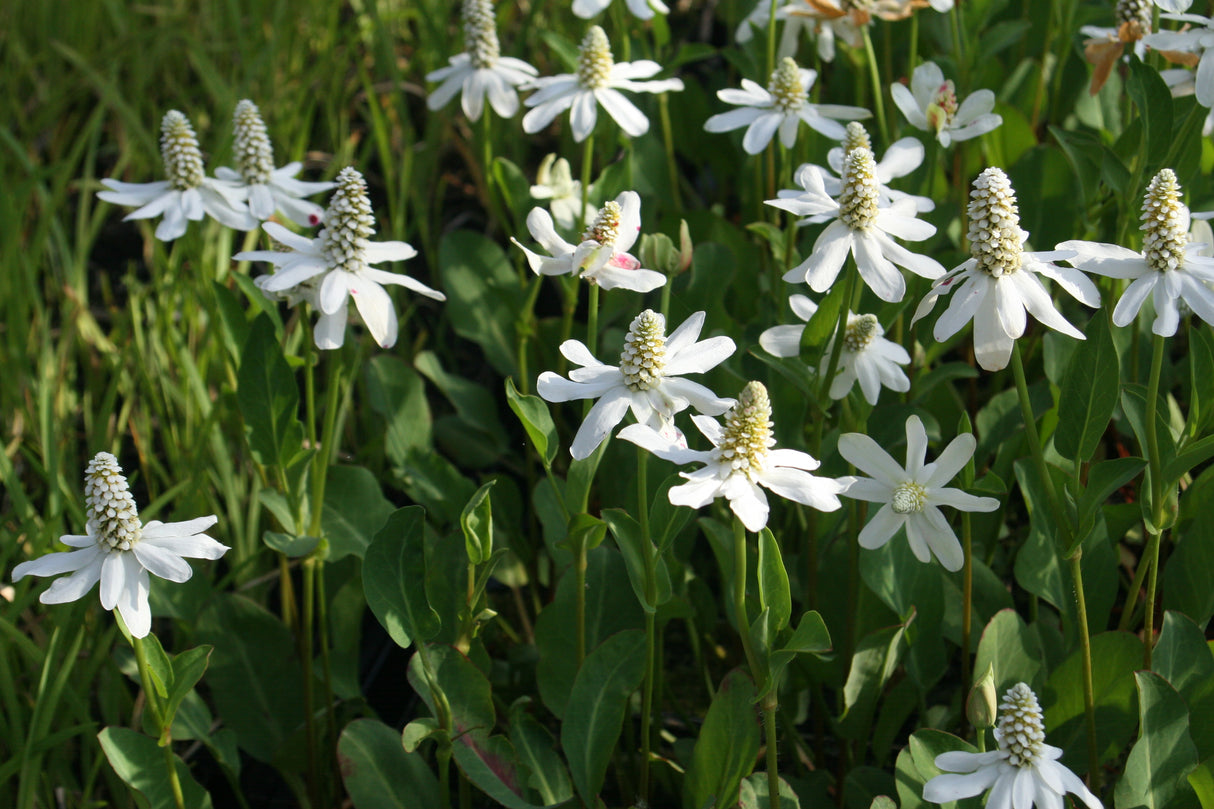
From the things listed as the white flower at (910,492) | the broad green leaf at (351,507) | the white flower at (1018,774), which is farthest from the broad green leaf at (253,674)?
the white flower at (1018,774)

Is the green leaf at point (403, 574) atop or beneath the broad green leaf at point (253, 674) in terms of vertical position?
atop

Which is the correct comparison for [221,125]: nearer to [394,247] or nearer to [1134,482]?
[394,247]

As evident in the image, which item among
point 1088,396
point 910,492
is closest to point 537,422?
point 910,492

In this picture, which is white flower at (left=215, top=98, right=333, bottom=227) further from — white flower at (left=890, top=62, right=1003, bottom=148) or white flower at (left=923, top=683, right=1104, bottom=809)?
white flower at (left=923, top=683, right=1104, bottom=809)

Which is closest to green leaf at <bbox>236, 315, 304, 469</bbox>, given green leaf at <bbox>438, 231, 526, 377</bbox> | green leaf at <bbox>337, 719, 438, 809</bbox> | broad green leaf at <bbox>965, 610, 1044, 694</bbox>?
green leaf at <bbox>337, 719, 438, 809</bbox>

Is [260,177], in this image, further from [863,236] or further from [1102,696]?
[1102,696]

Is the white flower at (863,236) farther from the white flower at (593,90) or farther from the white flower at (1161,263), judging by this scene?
the white flower at (593,90)
